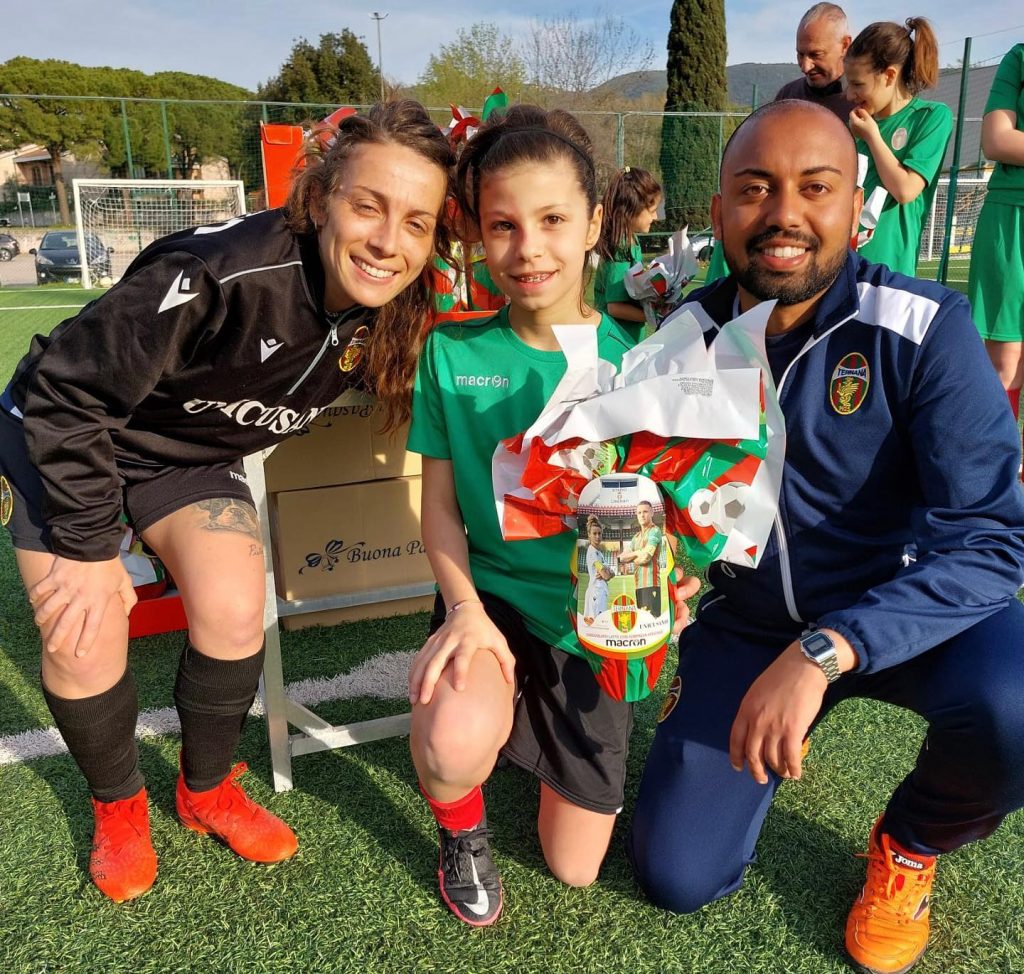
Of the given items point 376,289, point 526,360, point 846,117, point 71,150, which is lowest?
point 526,360

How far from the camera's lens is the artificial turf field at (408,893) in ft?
5.51

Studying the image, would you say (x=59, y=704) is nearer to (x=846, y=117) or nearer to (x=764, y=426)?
(x=764, y=426)

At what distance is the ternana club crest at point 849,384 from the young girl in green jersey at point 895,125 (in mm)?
2026

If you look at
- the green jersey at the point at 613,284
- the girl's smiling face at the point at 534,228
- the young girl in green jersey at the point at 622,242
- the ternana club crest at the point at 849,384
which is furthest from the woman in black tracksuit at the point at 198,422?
the green jersey at the point at 613,284

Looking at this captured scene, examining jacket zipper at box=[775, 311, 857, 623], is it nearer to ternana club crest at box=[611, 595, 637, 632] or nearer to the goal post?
ternana club crest at box=[611, 595, 637, 632]

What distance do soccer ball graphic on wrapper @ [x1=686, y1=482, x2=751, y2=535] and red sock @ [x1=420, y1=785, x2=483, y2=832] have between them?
0.74 metres

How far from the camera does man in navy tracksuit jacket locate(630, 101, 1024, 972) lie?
1539 millimetres

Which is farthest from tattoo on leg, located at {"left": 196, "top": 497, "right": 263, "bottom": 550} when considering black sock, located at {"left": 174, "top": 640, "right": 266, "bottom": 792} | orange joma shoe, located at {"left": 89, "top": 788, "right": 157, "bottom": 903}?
orange joma shoe, located at {"left": 89, "top": 788, "right": 157, "bottom": 903}

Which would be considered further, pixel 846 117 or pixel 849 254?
pixel 846 117

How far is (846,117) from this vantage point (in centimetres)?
379

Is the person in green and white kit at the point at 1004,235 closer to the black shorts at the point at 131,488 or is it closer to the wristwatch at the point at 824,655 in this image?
the wristwatch at the point at 824,655

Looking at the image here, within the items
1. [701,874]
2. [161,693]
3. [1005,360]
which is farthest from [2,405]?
[1005,360]

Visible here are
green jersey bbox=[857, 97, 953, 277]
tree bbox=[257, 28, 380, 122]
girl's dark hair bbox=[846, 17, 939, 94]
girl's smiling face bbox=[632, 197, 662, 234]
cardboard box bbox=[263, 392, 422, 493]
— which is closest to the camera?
cardboard box bbox=[263, 392, 422, 493]

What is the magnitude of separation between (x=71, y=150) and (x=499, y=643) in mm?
41750
